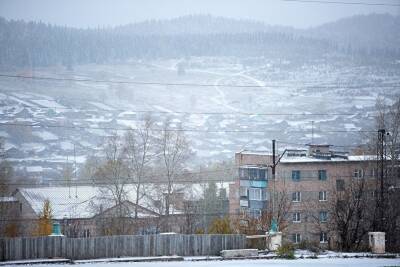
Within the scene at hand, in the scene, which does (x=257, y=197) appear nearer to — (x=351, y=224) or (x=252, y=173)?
(x=252, y=173)

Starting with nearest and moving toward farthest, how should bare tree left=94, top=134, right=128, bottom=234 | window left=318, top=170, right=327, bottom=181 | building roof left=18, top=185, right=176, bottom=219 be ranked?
bare tree left=94, top=134, right=128, bottom=234, building roof left=18, top=185, right=176, bottom=219, window left=318, top=170, right=327, bottom=181

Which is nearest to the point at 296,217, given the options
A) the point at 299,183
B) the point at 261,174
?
the point at 299,183

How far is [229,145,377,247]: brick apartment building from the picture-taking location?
61938 millimetres

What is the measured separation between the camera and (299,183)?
6406 cm

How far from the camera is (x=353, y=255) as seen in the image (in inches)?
1145

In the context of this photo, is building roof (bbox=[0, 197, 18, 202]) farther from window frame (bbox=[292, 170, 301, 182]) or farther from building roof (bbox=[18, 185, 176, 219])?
window frame (bbox=[292, 170, 301, 182])

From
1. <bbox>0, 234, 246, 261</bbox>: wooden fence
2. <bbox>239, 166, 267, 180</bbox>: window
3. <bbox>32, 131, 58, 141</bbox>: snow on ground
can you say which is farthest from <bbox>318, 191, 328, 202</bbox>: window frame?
<bbox>32, 131, 58, 141</bbox>: snow on ground

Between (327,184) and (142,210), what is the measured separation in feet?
70.2

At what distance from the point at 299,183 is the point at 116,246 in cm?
3751

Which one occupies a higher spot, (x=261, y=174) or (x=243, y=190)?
(x=261, y=174)

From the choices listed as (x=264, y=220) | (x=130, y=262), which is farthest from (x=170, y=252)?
(x=264, y=220)

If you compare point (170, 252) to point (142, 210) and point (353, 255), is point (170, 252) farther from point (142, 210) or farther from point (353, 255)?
point (142, 210)

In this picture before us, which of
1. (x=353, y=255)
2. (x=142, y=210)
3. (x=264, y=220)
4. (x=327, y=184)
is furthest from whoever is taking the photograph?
(x=327, y=184)

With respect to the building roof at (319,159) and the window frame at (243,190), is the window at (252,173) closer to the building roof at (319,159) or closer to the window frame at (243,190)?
the window frame at (243,190)
